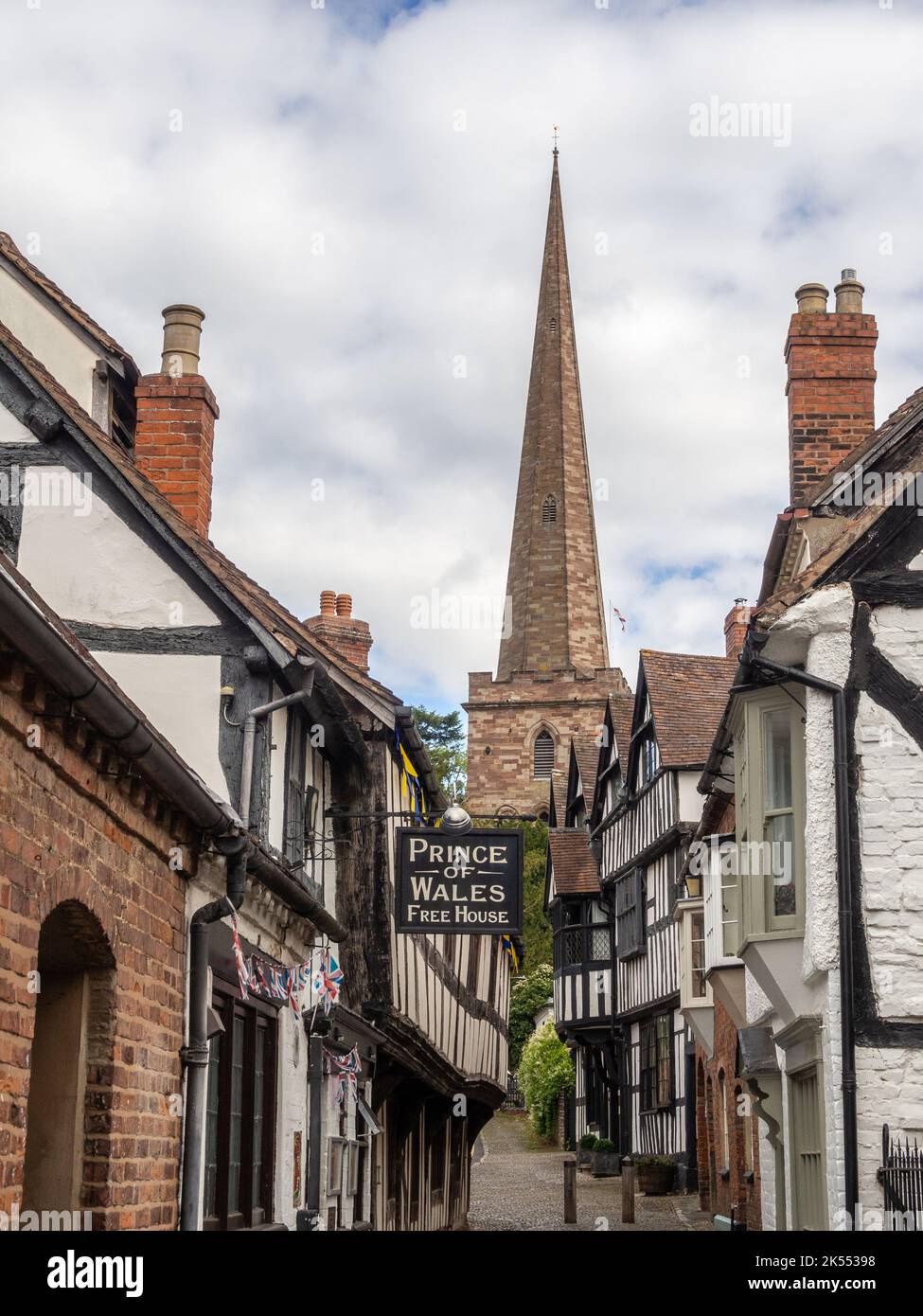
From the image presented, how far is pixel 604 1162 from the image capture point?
111 ft

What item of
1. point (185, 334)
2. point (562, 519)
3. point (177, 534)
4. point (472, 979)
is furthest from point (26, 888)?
point (562, 519)

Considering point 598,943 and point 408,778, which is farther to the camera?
point 598,943

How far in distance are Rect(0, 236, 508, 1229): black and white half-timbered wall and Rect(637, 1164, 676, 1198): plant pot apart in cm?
1417

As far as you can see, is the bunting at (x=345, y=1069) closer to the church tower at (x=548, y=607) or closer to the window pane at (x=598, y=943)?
the window pane at (x=598, y=943)

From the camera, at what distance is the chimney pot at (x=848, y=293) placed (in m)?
15.0

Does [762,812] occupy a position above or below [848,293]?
below

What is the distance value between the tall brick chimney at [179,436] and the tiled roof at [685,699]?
16.3m

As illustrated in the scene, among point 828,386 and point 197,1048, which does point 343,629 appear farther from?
point 197,1048

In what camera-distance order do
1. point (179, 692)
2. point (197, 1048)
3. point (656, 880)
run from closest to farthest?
1. point (197, 1048)
2. point (179, 692)
3. point (656, 880)

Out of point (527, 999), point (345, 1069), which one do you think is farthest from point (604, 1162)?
point (345, 1069)

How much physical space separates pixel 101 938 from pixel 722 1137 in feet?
58.2

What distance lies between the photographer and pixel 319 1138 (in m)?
12.5

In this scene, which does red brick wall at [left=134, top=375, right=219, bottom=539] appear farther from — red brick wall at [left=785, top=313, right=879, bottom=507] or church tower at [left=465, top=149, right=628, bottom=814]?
church tower at [left=465, top=149, right=628, bottom=814]
